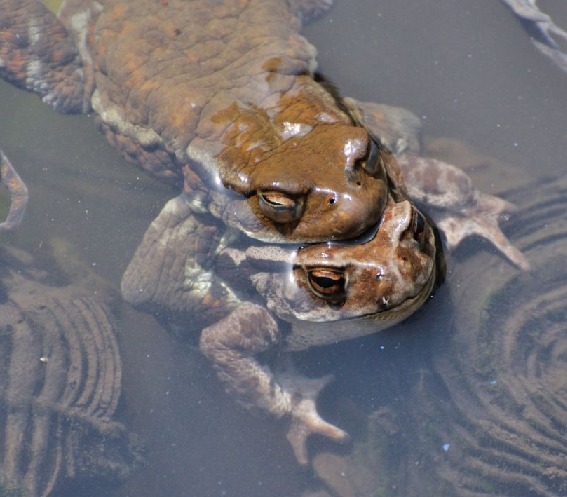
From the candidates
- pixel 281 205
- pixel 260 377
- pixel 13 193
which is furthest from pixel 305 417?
pixel 13 193

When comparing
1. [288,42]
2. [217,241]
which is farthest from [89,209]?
[288,42]

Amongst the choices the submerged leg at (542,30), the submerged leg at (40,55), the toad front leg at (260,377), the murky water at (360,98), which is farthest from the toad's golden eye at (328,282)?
the submerged leg at (40,55)

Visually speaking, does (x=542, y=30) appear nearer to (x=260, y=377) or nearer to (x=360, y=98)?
(x=360, y=98)

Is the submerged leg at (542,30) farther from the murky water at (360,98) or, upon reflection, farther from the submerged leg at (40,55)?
the submerged leg at (40,55)

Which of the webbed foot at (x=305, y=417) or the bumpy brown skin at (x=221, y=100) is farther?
the webbed foot at (x=305, y=417)

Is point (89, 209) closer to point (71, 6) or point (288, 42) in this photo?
point (71, 6)

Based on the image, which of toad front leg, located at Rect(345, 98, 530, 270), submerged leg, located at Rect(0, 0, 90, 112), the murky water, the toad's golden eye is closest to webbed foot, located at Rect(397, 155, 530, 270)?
toad front leg, located at Rect(345, 98, 530, 270)
